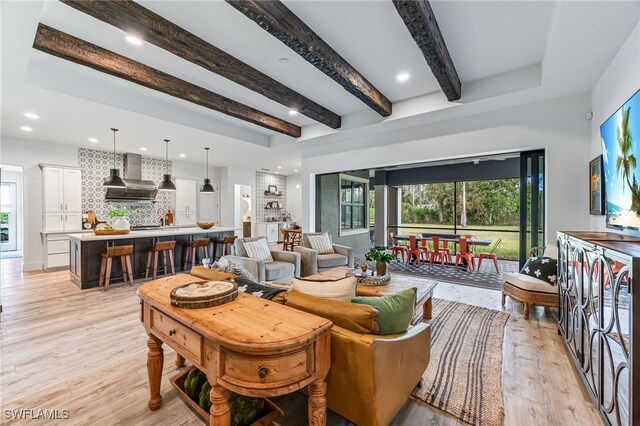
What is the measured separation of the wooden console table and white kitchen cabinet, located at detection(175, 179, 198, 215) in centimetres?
749

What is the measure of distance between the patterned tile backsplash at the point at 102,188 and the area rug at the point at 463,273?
6.66m

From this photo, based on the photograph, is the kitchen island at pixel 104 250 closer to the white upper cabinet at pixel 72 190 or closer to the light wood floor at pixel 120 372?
the light wood floor at pixel 120 372

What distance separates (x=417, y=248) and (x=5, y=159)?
8.99 m

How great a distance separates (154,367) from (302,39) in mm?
2931

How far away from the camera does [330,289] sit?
1.80 m

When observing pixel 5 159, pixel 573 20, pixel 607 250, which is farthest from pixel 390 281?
pixel 5 159

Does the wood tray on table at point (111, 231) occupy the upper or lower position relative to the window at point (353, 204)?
lower

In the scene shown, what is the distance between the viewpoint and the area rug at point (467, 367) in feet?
5.99

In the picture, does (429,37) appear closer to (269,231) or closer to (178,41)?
Result: (178,41)

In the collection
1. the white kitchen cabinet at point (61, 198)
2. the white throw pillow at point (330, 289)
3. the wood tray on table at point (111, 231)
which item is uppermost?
the white kitchen cabinet at point (61, 198)

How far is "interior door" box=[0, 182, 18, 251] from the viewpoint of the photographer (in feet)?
28.0

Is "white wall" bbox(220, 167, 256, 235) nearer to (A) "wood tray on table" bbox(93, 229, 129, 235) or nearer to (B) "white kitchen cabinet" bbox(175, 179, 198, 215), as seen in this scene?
(B) "white kitchen cabinet" bbox(175, 179, 198, 215)

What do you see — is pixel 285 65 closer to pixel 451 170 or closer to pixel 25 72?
pixel 25 72

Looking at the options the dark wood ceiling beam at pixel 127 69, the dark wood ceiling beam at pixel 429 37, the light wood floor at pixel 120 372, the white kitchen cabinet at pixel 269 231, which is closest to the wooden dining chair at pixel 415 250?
the light wood floor at pixel 120 372
